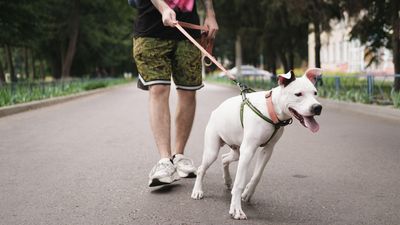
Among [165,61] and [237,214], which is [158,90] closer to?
[165,61]

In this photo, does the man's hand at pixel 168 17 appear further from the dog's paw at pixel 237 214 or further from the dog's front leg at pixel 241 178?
the dog's paw at pixel 237 214

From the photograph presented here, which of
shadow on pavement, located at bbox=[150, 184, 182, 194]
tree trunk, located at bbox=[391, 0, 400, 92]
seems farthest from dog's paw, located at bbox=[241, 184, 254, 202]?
tree trunk, located at bbox=[391, 0, 400, 92]

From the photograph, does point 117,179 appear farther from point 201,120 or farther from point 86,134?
point 201,120

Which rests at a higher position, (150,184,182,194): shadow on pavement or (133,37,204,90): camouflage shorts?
(133,37,204,90): camouflage shorts

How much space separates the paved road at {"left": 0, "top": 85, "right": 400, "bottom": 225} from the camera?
13.5 ft

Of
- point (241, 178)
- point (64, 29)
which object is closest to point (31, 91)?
point (64, 29)

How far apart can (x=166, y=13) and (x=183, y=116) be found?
104cm

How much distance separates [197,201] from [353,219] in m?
1.12

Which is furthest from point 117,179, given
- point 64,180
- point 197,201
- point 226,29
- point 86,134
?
point 226,29

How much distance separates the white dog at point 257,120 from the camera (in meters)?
3.70

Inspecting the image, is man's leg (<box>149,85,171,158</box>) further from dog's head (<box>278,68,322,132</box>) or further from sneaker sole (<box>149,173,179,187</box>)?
dog's head (<box>278,68,322,132</box>)

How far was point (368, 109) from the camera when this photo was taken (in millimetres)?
14117

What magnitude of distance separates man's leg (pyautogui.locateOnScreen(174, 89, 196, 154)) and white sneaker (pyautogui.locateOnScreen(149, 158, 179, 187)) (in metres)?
0.50

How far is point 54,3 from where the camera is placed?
32000 mm
